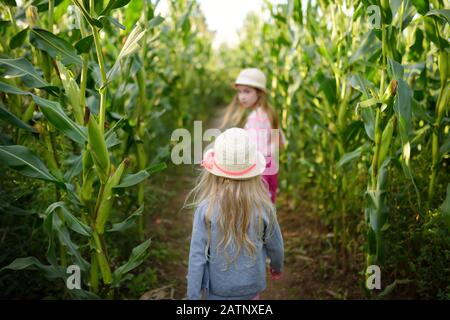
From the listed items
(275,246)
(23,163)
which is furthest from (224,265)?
(23,163)

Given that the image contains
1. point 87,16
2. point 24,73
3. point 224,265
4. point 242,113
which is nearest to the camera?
point 87,16

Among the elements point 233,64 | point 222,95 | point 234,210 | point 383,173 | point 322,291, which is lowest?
point 322,291

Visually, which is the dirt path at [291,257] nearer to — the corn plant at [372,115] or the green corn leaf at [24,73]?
the corn plant at [372,115]

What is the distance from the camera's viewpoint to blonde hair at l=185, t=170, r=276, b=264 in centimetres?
187

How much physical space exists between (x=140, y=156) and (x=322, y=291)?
62.9 inches

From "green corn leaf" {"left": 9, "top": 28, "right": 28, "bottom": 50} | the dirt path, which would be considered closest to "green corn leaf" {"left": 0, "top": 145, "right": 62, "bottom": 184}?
"green corn leaf" {"left": 9, "top": 28, "right": 28, "bottom": 50}

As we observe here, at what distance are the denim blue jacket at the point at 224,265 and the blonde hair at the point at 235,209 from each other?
0.8 inches

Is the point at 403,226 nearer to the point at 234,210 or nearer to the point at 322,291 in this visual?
the point at 322,291

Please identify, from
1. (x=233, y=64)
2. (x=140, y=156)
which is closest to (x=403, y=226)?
(x=140, y=156)

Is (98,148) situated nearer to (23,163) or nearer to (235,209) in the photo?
(23,163)

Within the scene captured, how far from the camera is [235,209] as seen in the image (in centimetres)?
187

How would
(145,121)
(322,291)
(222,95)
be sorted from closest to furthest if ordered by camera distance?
(322,291), (145,121), (222,95)

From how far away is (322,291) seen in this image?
10.00ft

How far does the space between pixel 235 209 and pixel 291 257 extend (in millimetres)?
1864
